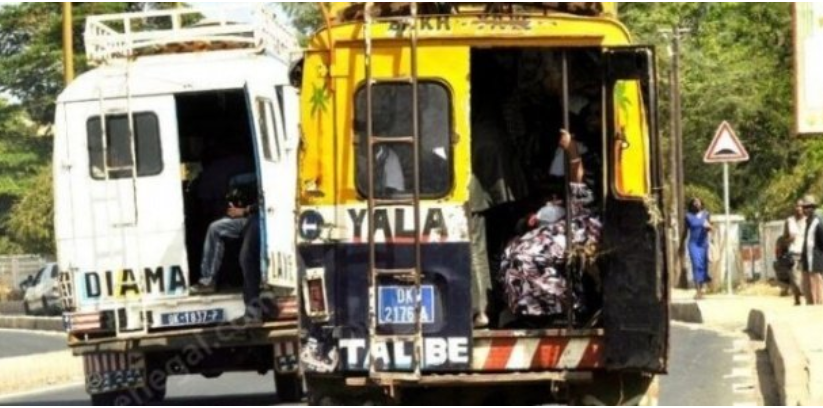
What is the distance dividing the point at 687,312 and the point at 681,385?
44.3ft

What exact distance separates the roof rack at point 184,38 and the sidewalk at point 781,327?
5.16 m

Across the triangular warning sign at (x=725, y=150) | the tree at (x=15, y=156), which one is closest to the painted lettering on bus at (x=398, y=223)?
the triangular warning sign at (x=725, y=150)

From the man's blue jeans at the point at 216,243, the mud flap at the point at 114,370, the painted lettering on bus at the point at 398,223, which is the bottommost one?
the mud flap at the point at 114,370

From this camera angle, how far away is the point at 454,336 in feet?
41.5

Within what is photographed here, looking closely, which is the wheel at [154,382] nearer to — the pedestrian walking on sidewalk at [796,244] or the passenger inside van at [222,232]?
the passenger inside van at [222,232]

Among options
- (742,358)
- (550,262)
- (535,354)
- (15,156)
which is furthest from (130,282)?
(15,156)

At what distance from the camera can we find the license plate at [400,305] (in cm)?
1256

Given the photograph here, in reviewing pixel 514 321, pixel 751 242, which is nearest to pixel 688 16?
pixel 751 242

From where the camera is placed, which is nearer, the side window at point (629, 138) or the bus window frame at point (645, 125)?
the bus window frame at point (645, 125)

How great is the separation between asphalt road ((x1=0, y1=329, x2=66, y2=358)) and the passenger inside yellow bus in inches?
787

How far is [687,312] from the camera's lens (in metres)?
33.2

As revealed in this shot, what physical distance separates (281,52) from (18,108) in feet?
204

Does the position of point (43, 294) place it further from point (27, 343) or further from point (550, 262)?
point (550, 262)

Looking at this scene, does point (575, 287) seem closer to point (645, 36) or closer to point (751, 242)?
point (751, 242)
